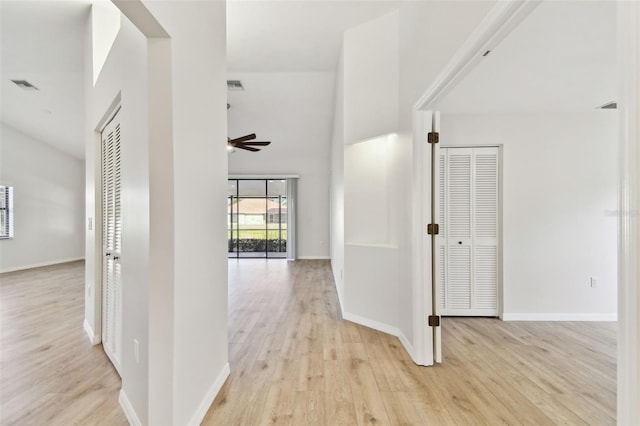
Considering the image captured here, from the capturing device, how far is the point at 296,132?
22.7ft

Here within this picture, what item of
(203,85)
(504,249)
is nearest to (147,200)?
(203,85)

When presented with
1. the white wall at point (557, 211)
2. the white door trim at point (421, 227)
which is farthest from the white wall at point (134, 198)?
the white wall at point (557, 211)

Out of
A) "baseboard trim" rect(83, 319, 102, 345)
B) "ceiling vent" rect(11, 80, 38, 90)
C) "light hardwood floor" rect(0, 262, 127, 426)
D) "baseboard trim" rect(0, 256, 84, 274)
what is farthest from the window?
"baseboard trim" rect(83, 319, 102, 345)

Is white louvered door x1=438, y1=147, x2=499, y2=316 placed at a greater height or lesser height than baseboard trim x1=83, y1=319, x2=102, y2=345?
greater

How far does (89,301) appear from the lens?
9.20ft

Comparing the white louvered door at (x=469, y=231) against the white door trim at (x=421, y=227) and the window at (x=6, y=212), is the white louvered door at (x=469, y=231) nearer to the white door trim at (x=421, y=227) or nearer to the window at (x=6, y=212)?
the white door trim at (x=421, y=227)

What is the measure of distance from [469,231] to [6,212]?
9605mm

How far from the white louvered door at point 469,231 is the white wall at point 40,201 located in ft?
29.9

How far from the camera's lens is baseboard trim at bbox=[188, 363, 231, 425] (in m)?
1.56

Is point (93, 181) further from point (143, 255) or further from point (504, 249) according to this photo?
point (504, 249)

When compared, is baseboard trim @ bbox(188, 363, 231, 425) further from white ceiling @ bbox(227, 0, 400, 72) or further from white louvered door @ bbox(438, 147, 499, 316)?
white ceiling @ bbox(227, 0, 400, 72)

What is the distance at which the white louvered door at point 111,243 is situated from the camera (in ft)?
7.09

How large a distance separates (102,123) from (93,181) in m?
0.60

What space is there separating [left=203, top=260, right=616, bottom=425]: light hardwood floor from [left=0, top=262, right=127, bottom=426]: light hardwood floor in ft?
2.83
